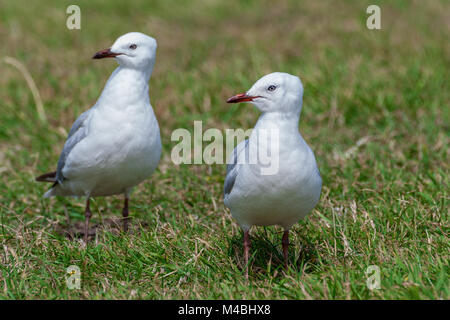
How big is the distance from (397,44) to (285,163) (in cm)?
609

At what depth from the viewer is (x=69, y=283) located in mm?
4238

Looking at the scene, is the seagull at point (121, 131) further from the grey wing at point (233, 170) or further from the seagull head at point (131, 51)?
the grey wing at point (233, 170)

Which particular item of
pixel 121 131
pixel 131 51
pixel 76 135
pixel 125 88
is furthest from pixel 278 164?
pixel 76 135

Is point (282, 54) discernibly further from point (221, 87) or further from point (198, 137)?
point (198, 137)

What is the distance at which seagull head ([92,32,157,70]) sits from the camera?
16.4ft

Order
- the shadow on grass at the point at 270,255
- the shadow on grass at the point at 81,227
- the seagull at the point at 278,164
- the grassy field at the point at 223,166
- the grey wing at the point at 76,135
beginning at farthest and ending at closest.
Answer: the shadow on grass at the point at 81,227
the grey wing at the point at 76,135
the shadow on grass at the point at 270,255
the grassy field at the point at 223,166
the seagull at the point at 278,164

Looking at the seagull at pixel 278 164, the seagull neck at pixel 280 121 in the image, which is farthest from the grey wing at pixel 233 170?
the seagull neck at pixel 280 121

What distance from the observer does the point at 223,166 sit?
259 inches

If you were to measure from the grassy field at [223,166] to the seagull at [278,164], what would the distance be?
0.46 meters

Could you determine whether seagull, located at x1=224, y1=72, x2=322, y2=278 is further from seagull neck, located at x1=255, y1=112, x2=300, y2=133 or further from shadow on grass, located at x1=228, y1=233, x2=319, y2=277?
shadow on grass, located at x1=228, y1=233, x2=319, y2=277

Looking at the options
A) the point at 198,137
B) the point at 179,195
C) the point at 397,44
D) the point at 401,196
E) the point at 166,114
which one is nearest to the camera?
the point at 401,196

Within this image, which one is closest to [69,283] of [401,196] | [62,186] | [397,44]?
[62,186]

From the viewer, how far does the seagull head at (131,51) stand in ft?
16.4

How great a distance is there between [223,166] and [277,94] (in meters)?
2.64
